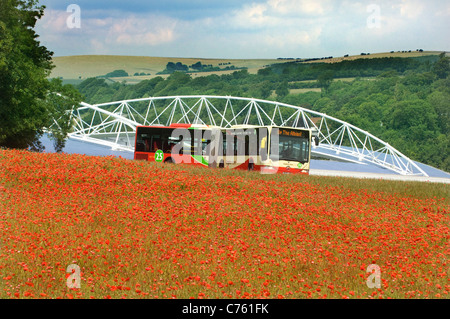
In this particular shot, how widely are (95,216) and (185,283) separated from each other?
5.63 meters

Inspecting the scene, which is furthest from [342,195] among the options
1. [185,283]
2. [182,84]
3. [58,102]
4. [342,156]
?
[182,84]

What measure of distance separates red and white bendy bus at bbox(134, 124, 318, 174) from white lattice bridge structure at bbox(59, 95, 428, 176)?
699cm

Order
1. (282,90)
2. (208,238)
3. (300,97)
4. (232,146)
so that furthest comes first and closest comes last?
(282,90) → (300,97) → (232,146) → (208,238)

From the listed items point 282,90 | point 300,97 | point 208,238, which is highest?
point 282,90

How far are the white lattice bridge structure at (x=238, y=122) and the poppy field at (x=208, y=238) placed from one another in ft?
76.0

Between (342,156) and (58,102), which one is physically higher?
(58,102)

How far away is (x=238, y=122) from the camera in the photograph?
513ft

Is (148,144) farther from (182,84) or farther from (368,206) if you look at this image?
(182,84)

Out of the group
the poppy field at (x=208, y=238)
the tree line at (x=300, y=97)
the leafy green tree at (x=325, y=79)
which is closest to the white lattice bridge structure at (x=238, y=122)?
the tree line at (x=300, y=97)

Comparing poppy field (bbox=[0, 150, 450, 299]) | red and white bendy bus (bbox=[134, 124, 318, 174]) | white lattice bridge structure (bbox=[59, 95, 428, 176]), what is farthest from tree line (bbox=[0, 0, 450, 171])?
poppy field (bbox=[0, 150, 450, 299])

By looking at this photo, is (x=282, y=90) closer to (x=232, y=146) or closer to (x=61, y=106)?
(x=61, y=106)

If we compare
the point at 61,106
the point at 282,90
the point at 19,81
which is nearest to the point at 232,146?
the point at 19,81

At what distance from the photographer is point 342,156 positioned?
90.4m

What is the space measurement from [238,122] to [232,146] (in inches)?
4635
